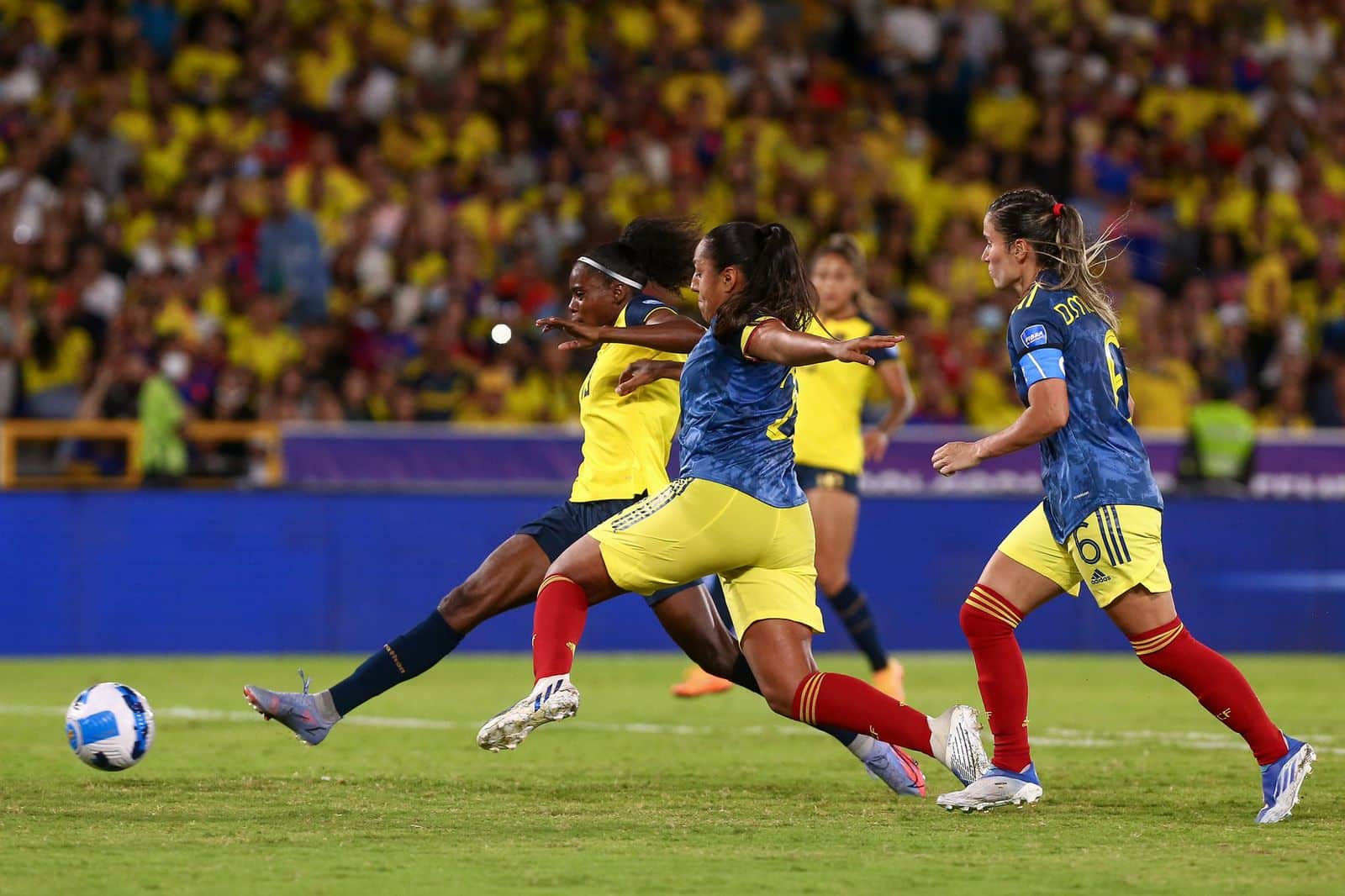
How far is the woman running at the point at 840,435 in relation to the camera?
10.5m

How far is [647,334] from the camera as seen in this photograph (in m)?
7.01

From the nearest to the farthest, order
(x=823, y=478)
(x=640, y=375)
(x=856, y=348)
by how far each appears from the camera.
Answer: (x=856, y=348) → (x=640, y=375) → (x=823, y=478)

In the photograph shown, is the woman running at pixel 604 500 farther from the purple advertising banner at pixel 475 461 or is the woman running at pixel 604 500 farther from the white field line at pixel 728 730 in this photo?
the purple advertising banner at pixel 475 461

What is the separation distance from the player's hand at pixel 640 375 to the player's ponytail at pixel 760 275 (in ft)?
2.31

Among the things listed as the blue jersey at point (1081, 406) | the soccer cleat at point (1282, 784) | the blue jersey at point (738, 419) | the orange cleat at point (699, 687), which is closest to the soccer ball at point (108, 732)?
the blue jersey at point (738, 419)

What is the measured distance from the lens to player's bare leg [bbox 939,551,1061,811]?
6.70 metres

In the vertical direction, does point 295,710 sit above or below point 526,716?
below

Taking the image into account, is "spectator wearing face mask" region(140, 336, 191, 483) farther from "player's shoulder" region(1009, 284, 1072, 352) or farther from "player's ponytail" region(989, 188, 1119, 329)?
"player's shoulder" region(1009, 284, 1072, 352)

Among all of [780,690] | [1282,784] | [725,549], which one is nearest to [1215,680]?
[1282,784]

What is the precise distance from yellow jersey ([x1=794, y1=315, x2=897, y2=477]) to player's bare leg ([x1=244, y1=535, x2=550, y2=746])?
3.30 meters

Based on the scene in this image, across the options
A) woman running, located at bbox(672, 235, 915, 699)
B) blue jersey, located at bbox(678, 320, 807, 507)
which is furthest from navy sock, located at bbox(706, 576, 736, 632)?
blue jersey, located at bbox(678, 320, 807, 507)

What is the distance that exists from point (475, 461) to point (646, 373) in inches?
323

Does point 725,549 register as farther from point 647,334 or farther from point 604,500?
point 604,500

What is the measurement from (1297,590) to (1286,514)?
60cm
